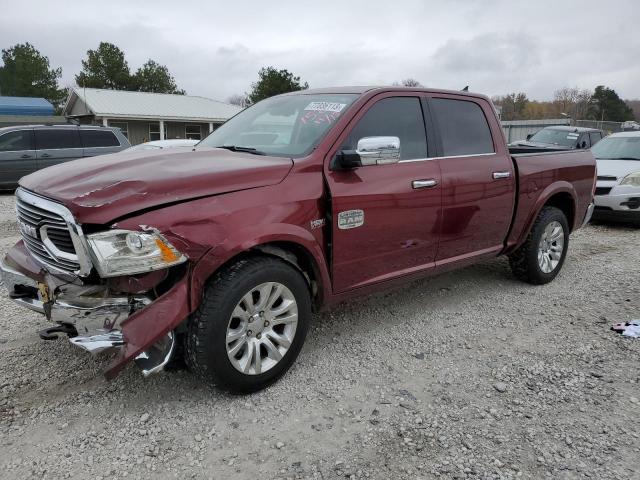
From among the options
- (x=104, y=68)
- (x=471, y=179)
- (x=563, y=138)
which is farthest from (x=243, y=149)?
(x=104, y=68)

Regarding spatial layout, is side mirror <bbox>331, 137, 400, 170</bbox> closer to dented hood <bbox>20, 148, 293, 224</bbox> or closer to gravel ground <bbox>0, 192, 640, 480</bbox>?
dented hood <bbox>20, 148, 293, 224</bbox>

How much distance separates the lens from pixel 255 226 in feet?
9.41

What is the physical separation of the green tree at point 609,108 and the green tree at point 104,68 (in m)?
51.1

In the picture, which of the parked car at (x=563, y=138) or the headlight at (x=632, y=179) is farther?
the parked car at (x=563, y=138)

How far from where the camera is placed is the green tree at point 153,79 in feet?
139

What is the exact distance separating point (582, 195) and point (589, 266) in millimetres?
1055

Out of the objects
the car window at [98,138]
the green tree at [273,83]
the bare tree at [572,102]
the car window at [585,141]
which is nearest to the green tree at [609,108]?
the bare tree at [572,102]

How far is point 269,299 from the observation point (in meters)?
3.03

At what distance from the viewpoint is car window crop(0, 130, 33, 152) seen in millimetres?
12117

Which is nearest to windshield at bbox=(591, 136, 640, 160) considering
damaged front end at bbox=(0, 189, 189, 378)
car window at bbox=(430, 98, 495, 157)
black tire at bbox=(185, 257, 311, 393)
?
car window at bbox=(430, 98, 495, 157)

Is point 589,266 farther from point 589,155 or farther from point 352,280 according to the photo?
point 352,280

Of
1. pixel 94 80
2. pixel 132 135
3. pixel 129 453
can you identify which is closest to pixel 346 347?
pixel 129 453

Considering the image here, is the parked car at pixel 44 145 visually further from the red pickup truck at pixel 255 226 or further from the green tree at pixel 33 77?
the green tree at pixel 33 77

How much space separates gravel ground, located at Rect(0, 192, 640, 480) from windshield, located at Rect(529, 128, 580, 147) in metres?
9.84
